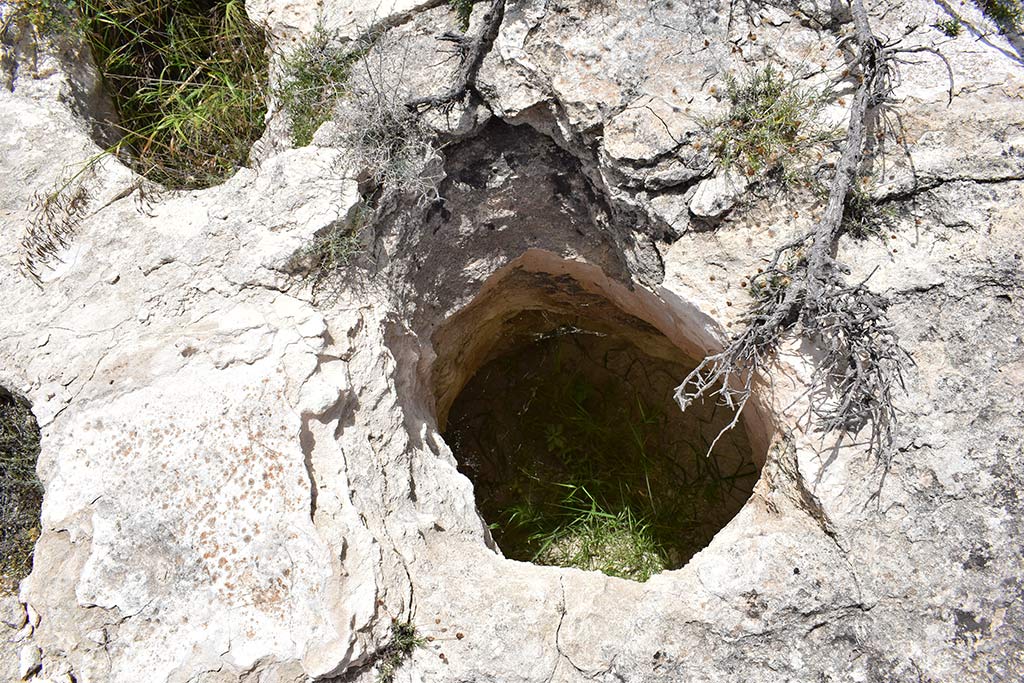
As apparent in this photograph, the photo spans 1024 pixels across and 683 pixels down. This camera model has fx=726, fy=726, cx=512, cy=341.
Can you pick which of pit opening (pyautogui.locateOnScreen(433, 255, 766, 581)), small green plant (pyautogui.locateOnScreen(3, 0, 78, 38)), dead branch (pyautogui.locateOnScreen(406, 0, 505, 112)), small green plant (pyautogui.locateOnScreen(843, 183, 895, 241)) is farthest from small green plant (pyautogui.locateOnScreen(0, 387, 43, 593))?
small green plant (pyautogui.locateOnScreen(843, 183, 895, 241))

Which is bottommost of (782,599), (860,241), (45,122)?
(782,599)

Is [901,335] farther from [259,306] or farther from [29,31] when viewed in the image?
[29,31]

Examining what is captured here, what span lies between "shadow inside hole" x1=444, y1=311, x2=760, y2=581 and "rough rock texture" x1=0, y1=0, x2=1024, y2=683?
0.87 metres

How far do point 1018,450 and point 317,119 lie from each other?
2.04m

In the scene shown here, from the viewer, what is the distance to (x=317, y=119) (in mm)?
2154

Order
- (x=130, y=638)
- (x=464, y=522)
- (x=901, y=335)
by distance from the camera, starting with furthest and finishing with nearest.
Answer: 1. (x=464, y=522)
2. (x=901, y=335)
3. (x=130, y=638)

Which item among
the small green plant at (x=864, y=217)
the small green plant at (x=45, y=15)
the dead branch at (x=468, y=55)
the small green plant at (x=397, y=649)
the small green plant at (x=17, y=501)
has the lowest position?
the small green plant at (x=397, y=649)

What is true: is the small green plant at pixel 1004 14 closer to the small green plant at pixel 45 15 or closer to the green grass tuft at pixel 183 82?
the green grass tuft at pixel 183 82

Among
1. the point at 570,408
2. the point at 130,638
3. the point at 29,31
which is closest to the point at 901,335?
the point at 570,408

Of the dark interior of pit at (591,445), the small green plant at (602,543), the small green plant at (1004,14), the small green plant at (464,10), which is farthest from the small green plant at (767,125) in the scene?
the small green plant at (602,543)

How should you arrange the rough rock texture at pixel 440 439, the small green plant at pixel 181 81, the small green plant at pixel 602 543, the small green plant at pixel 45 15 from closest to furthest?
the rough rock texture at pixel 440 439 < the small green plant at pixel 45 15 < the small green plant at pixel 181 81 < the small green plant at pixel 602 543

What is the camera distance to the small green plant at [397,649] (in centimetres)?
170

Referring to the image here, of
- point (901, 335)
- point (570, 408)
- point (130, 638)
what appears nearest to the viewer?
point (130, 638)

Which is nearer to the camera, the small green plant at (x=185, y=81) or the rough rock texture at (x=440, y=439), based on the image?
the rough rock texture at (x=440, y=439)
